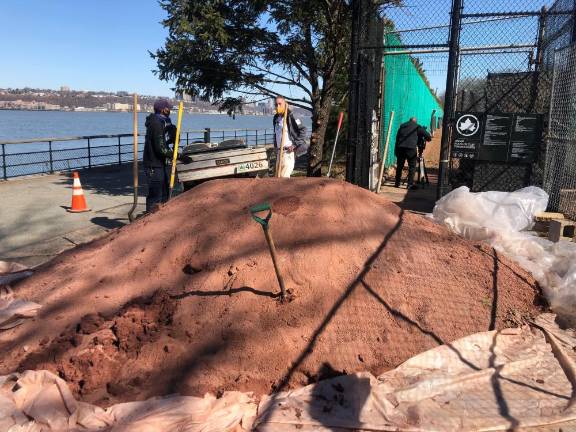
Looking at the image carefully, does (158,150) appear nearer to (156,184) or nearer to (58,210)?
(156,184)

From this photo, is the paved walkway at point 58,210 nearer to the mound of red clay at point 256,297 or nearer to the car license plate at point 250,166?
the mound of red clay at point 256,297

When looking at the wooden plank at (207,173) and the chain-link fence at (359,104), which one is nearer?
the chain-link fence at (359,104)

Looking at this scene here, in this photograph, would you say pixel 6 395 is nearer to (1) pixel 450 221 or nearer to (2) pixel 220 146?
(1) pixel 450 221

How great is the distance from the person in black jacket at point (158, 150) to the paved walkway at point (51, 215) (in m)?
1.00

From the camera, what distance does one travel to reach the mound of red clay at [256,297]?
3480mm

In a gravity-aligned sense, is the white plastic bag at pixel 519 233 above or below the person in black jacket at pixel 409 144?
below

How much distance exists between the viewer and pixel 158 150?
7.72 meters

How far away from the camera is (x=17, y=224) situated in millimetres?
8242

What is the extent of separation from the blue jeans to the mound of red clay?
273 centimetres

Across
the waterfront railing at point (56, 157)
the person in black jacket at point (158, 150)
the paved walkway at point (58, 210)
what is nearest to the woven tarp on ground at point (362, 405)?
the paved walkway at point (58, 210)

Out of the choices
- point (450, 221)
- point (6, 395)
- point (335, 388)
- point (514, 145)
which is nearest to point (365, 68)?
point (514, 145)

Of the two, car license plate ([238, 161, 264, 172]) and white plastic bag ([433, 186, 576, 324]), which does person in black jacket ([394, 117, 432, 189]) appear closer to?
car license plate ([238, 161, 264, 172])

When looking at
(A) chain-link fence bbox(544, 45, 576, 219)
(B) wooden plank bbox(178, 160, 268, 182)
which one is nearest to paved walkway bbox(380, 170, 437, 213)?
(A) chain-link fence bbox(544, 45, 576, 219)

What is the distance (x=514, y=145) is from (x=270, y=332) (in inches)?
231
